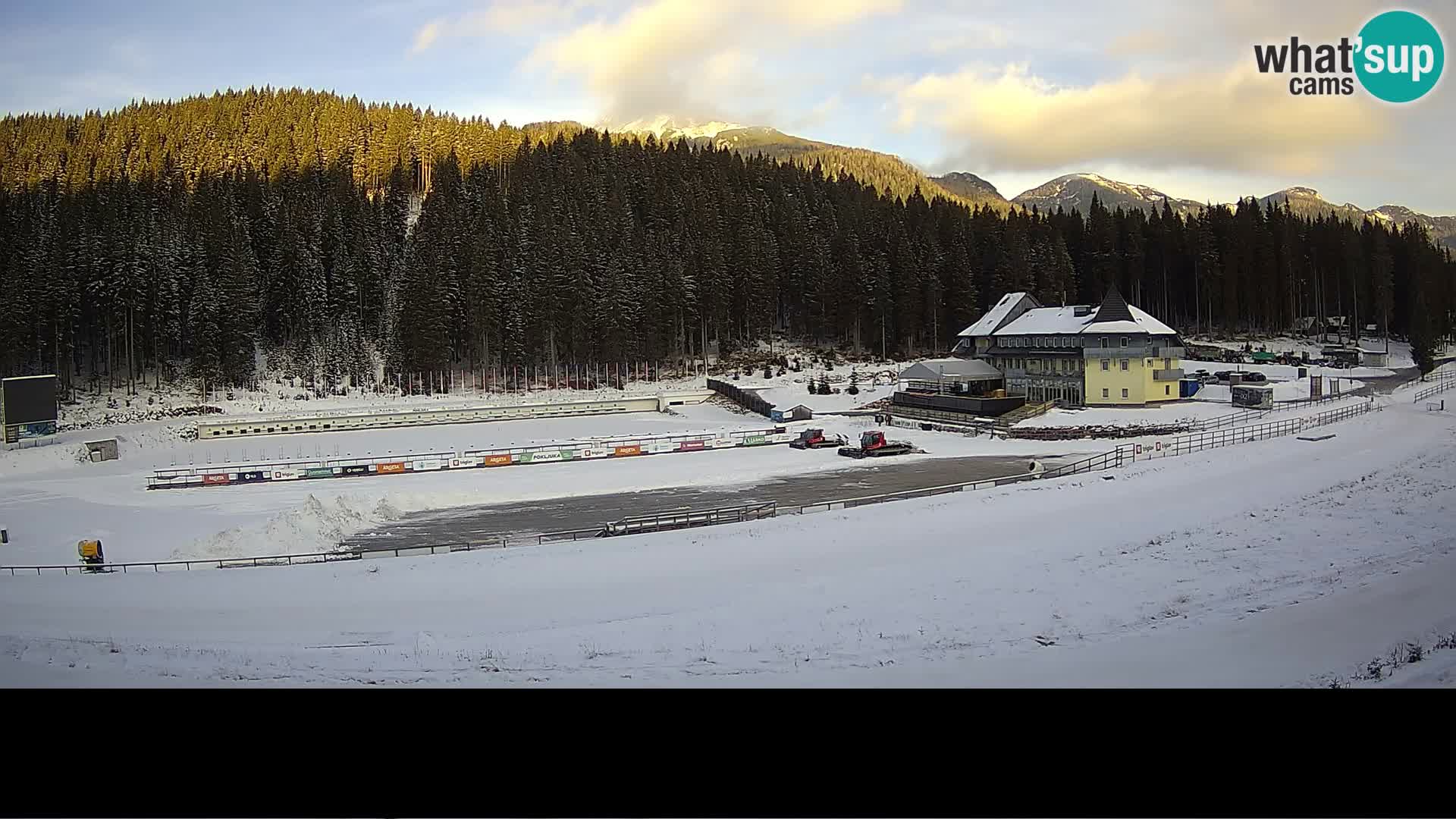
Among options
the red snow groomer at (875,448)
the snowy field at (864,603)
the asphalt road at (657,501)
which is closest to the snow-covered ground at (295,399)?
the red snow groomer at (875,448)

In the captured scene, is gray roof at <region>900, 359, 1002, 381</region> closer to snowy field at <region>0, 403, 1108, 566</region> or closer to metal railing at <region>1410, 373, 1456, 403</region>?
snowy field at <region>0, 403, 1108, 566</region>

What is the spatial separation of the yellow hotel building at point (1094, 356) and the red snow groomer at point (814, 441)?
15.9 meters

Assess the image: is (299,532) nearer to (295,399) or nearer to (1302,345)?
(295,399)

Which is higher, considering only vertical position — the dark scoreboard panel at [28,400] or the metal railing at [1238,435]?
the dark scoreboard panel at [28,400]

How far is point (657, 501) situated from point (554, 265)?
45.0 metres

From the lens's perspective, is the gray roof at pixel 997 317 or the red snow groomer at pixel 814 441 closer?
the red snow groomer at pixel 814 441

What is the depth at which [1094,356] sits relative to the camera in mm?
47781

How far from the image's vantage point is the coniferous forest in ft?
212

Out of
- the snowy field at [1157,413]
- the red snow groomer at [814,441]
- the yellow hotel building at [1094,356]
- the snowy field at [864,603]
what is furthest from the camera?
the yellow hotel building at [1094,356]

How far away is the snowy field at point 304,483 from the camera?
943 inches

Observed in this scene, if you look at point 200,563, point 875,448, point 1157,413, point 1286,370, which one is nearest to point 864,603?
point 200,563

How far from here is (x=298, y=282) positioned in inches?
2847

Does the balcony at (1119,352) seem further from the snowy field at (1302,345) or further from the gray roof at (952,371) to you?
the snowy field at (1302,345)

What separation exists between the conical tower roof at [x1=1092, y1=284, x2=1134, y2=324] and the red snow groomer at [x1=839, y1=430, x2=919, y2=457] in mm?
17227
